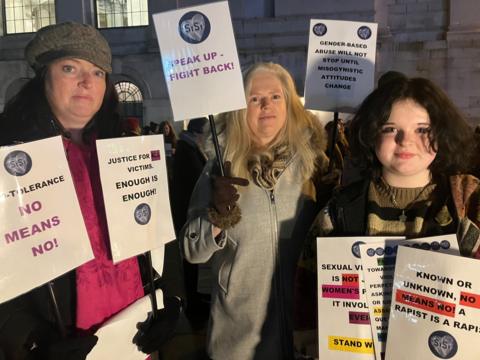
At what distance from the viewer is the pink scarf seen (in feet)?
5.95

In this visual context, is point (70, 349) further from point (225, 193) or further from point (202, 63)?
point (202, 63)

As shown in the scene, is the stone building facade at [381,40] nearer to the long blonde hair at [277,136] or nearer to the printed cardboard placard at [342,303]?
the long blonde hair at [277,136]

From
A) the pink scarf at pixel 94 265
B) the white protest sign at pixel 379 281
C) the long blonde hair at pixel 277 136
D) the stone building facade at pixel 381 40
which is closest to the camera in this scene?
the white protest sign at pixel 379 281

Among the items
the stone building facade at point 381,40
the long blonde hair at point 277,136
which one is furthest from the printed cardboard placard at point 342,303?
the stone building facade at point 381,40

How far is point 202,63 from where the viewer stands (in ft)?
7.04

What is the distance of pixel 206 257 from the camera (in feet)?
7.34

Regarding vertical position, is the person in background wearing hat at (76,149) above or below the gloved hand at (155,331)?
above

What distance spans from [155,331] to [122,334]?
15 cm

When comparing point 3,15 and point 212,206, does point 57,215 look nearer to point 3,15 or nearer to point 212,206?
point 212,206

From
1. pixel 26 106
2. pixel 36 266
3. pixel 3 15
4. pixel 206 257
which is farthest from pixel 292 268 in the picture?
pixel 3 15

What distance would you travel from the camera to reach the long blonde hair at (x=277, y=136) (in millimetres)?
2262

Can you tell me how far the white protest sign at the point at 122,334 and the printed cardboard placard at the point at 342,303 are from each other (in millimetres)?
751

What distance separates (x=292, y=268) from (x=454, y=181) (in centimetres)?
83

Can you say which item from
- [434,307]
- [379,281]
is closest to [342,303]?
[379,281]
